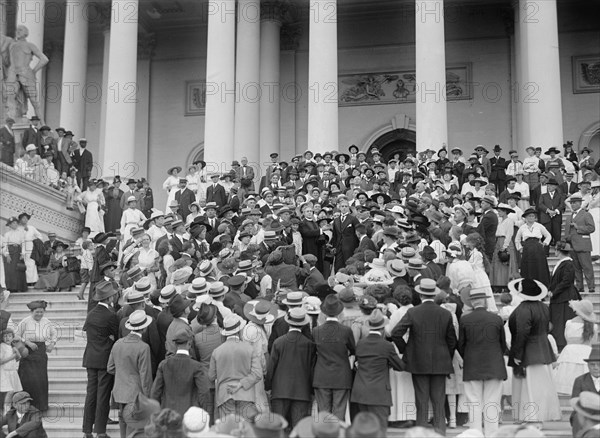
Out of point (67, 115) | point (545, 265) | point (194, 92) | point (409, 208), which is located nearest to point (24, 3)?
point (67, 115)

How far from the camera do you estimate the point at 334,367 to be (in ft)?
34.0

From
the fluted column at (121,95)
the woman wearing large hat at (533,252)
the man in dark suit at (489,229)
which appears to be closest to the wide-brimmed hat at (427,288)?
the woman wearing large hat at (533,252)

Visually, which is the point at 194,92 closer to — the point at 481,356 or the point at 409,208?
the point at 409,208

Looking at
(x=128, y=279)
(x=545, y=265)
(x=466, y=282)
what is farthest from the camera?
(x=545, y=265)

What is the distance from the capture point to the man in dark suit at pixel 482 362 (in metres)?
10.5

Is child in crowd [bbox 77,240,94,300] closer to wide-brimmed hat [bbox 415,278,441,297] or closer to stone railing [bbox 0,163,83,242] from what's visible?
stone railing [bbox 0,163,83,242]

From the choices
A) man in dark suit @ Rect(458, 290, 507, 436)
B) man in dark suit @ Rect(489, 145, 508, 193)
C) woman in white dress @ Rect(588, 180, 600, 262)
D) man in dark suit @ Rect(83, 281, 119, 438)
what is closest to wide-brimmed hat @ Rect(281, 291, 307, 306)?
man in dark suit @ Rect(458, 290, 507, 436)

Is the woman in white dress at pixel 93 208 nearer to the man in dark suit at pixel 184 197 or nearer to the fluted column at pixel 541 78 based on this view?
the man in dark suit at pixel 184 197

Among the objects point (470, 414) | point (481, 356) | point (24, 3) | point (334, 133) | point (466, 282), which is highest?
point (24, 3)

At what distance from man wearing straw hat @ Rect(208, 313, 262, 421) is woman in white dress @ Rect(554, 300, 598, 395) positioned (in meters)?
3.78

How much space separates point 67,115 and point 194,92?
5.60 metres

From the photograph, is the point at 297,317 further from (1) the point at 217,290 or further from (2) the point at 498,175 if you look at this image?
(2) the point at 498,175

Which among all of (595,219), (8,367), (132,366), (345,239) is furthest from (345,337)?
(595,219)

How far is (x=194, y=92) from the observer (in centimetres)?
3572
